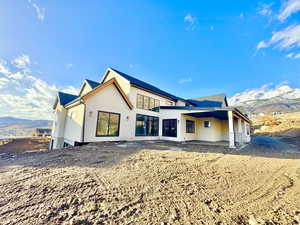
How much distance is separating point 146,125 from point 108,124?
4415mm

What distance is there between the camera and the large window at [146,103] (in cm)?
1296

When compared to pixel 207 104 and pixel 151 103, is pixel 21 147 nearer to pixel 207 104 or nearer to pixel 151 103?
pixel 151 103

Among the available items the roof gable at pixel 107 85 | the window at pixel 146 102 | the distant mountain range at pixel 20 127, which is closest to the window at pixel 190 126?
the window at pixel 146 102

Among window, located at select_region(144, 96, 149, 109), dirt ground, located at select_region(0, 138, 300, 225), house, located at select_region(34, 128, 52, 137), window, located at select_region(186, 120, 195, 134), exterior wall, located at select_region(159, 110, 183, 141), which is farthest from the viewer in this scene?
house, located at select_region(34, 128, 52, 137)

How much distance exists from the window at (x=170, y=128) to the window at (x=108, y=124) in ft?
18.0

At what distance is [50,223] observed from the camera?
188cm

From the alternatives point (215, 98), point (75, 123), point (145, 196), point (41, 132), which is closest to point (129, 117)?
point (75, 123)

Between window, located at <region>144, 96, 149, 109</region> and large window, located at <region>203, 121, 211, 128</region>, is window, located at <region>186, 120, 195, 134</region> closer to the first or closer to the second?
large window, located at <region>203, 121, 211, 128</region>

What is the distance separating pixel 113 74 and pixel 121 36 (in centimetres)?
415

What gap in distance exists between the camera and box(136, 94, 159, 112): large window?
12961 mm

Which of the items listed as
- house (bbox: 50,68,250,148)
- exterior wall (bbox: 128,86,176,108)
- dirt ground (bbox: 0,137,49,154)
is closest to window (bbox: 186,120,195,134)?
house (bbox: 50,68,250,148)

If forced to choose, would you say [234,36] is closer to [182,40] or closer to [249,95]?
[182,40]

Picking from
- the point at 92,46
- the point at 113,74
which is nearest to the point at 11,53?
the point at 92,46

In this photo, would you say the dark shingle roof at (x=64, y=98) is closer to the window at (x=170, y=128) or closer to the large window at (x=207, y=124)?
the window at (x=170, y=128)
